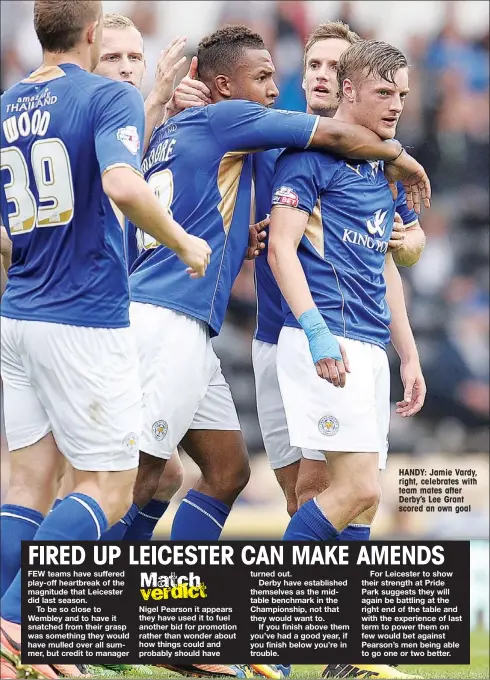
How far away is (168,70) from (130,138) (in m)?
1.27

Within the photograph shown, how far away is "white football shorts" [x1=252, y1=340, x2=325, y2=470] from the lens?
4.94 metres

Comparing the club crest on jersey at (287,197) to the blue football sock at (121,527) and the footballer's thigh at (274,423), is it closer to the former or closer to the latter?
the footballer's thigh at (274,423)

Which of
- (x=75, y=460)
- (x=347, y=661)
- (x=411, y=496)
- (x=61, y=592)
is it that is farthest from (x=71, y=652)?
(x=411, y=496)

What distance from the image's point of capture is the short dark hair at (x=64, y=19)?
3754 mm

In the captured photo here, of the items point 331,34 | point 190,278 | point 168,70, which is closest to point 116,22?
point 168,70

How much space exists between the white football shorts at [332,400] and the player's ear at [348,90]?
0.94m

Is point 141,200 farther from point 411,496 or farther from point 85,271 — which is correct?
point 411,496

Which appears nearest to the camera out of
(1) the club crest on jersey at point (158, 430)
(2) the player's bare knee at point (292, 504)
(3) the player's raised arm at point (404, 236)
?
(1) the club crest on jersey at point (158, 430)

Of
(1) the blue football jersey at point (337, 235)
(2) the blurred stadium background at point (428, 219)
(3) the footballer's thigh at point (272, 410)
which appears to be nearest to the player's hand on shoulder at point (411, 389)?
(1) the blue football jersey at point (337, 235)

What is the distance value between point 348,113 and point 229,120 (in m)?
0.48

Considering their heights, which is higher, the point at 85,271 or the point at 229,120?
the point at 229,120

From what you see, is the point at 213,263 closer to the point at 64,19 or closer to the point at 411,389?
the point at 411,389

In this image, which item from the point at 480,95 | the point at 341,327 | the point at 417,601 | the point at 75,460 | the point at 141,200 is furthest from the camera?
the point at 480,95

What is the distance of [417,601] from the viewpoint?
404 centimetres
